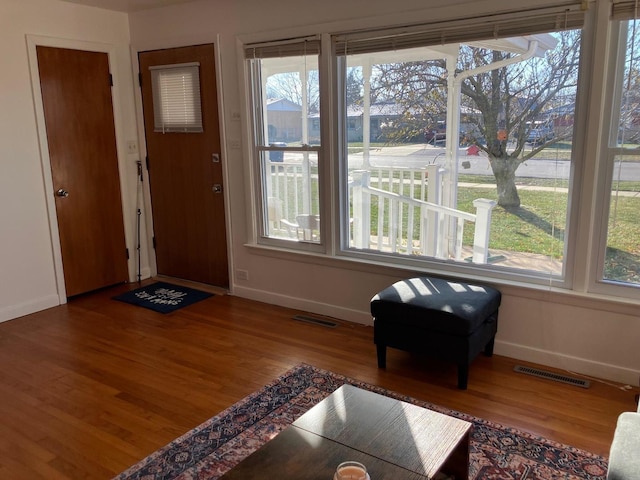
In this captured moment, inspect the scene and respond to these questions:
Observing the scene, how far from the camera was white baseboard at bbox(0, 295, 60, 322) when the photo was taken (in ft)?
13.4

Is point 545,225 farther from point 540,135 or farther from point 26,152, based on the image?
point 26,152

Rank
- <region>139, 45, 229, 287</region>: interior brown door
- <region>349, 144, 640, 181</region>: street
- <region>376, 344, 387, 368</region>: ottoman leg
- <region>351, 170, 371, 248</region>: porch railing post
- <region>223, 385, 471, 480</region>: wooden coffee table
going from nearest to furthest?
1. <region>223, 385, 471, 480</region>: wooden coffee table
2. <region>349, 144, 640, 181</region>: street
3. <region>376, 344, 387, 368</region>: ottoman leg
4. <region>351, 170, 371, 248</region>: porch railing post
5. <region>139, 45, 229, 287</region>: interior brown door

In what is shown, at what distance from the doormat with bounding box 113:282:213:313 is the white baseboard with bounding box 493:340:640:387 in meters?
2.50

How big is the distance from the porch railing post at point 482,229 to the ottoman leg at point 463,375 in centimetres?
81

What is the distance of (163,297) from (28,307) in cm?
104

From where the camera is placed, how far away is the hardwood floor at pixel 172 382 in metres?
2.48

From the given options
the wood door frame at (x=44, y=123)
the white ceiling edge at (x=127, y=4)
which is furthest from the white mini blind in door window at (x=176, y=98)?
the white ceiling edge at (x=127, y=4)

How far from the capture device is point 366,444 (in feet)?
5.86

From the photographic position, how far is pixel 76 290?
459cm

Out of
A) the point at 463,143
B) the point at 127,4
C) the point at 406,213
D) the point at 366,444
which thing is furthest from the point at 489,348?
the point at 127,4

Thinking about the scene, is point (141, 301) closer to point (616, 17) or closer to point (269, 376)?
point (269, 376)

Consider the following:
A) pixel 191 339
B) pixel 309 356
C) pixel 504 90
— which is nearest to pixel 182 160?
pixel 191 339

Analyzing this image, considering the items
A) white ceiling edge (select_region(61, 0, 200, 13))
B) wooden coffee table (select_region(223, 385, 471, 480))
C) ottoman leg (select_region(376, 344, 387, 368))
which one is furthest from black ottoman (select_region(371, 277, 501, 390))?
white ceiling edge (select_region(61, 0, 200, 13))

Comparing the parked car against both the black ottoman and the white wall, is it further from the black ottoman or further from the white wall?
the white wall
